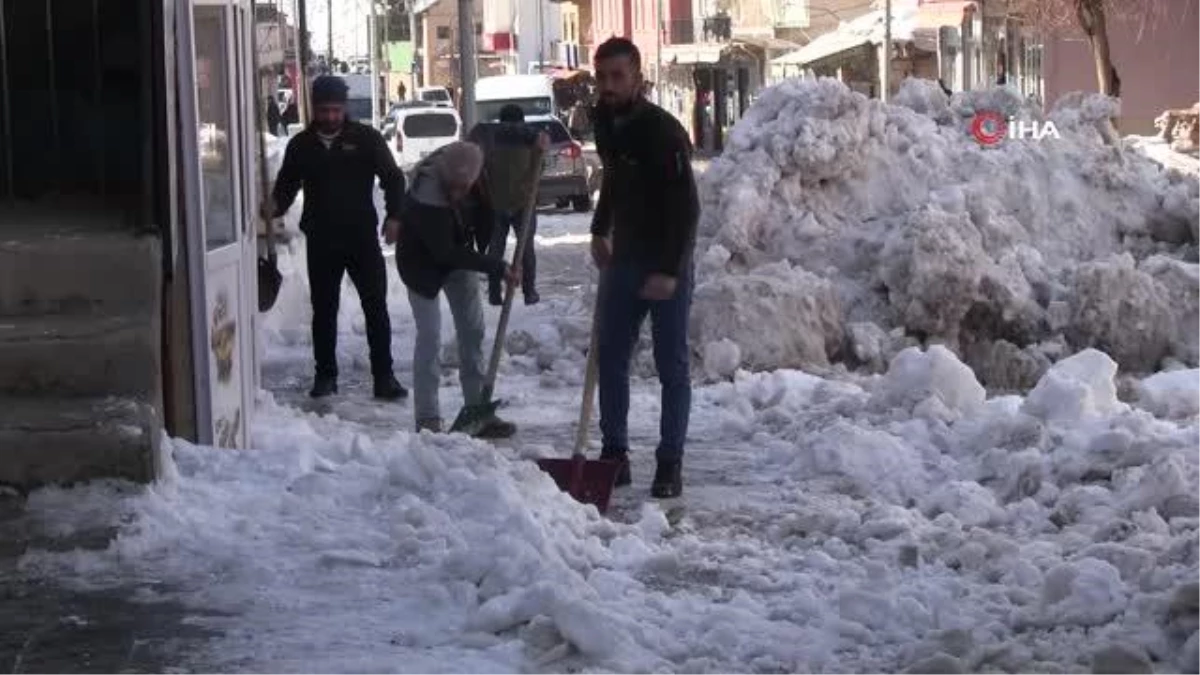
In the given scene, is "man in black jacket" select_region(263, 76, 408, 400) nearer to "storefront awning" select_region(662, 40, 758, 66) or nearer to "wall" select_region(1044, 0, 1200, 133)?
"wall" select_region(1044, 0, 1200, 133)

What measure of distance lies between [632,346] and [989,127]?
9.25 meters

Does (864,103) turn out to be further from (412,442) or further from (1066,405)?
(412,442)

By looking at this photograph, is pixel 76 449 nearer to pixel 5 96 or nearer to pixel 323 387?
pixel 5 96

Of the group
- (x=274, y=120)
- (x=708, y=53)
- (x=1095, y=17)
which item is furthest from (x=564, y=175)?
(x=708, y=53)

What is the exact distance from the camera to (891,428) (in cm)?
973

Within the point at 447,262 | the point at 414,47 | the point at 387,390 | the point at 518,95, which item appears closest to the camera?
the point at 447,262

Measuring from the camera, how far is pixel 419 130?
39281mm

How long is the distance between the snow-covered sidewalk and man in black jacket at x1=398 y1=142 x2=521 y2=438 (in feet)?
1.91

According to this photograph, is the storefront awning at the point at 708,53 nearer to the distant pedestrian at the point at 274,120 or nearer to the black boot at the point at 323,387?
the distant pedestrian at the point at 274,120

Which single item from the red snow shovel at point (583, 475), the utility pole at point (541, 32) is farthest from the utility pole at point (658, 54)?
the red snow shovel at point (583, 475)

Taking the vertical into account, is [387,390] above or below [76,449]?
below

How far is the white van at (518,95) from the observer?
135 feet

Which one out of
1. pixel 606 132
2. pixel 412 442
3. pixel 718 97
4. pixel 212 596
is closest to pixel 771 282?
pixel 606 132

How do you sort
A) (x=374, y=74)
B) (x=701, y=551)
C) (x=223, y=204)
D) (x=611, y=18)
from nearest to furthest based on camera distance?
(x=701, y=551)
(x=223, y=204)
(x=374, y=74)
(x=611, y=18)
